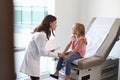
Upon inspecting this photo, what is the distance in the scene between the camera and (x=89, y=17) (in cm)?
411

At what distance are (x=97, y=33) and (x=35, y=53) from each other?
1.23 meters

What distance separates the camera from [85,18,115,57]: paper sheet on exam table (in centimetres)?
313

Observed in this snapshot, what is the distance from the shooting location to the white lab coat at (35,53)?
2.48 meters

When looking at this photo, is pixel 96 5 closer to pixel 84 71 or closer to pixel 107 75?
pixel 107 75

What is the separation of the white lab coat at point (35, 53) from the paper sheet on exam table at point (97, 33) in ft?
2.65

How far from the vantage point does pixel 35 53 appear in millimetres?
2547

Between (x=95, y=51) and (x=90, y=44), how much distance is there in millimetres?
240

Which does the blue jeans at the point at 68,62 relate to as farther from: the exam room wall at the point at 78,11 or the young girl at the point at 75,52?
the exam room wall at the point at 78,11

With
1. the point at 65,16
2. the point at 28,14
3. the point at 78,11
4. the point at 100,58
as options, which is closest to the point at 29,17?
the point at 28,14

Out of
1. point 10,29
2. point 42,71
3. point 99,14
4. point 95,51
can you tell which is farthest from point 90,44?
point 10,29

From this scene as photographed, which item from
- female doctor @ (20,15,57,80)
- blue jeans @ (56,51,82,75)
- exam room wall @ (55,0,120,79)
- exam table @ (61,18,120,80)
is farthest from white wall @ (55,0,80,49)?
female doctor @ (20,15,57,80)

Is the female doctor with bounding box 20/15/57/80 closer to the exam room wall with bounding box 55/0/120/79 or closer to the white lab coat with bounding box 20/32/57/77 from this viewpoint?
the white lab coat with bounding box 20/32/57/77

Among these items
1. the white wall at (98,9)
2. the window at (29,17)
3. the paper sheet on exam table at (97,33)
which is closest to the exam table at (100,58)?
the paper sheet on exam table at (97,33)

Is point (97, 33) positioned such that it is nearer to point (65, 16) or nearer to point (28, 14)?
point (65, 16)
